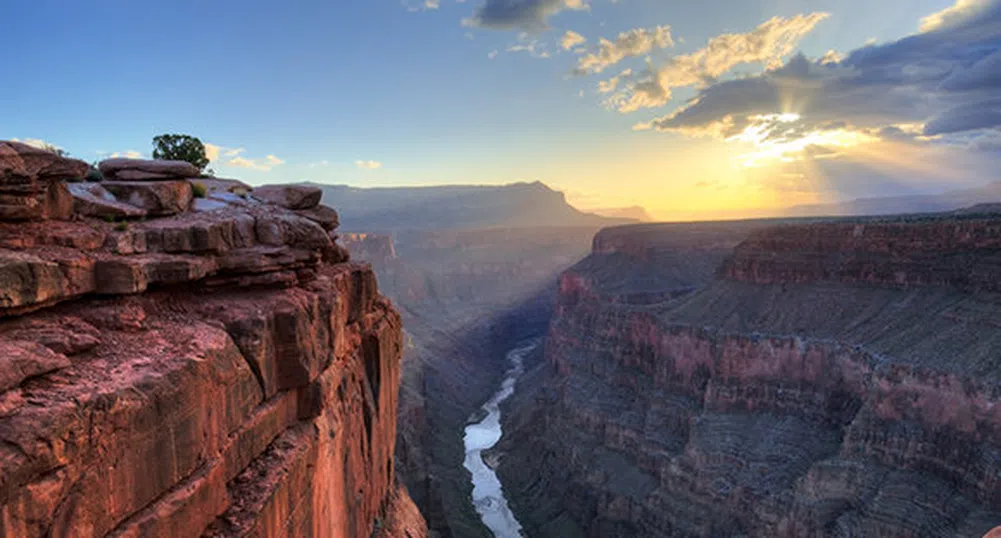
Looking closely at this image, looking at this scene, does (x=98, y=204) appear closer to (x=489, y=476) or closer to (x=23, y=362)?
(x=23, y=362)

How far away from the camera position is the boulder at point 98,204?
528 inches

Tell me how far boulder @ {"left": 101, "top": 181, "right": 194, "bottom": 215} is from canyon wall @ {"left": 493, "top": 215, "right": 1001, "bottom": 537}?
140ft

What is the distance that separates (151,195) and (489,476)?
5864cm

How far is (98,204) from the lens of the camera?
1370 centimetres

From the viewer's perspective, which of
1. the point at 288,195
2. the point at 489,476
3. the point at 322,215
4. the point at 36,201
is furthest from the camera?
the point at 489,476

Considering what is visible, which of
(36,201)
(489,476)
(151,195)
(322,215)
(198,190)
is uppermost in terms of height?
(198,190)

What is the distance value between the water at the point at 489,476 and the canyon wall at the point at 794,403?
63.1 inches

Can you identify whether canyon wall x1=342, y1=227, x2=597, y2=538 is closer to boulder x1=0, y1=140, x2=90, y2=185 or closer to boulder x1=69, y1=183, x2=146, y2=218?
boulder x1=69, y1=183, x2=146, y2=218

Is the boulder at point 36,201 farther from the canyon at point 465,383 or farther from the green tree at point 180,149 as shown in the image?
the green tree at point 180,149

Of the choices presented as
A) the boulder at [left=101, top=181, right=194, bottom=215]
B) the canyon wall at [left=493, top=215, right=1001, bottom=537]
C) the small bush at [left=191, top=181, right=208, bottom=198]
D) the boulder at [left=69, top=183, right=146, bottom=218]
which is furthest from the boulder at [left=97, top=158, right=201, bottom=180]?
the canyon wall at [left=493, top=215, right=1001, bottom=537]

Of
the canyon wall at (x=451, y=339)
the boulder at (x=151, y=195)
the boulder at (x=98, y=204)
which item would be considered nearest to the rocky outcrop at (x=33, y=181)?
the boulder at (x=98, y=204)

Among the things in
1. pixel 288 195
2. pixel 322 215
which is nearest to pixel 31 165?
pixel 288 195

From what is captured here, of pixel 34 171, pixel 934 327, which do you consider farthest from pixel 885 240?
pixel 34 171

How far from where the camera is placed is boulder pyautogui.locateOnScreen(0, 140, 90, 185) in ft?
35.6
